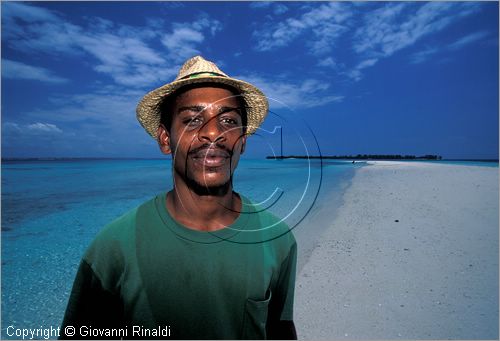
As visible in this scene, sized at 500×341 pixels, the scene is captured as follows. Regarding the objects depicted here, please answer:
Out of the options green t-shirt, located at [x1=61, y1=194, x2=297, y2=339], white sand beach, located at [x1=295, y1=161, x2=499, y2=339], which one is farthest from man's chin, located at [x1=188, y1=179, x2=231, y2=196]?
white sand beach, located at [x1=295, y1=161, x2=499, y2=339]

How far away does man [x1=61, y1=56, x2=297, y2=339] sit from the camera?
1.55 m

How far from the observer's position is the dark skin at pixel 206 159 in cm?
153

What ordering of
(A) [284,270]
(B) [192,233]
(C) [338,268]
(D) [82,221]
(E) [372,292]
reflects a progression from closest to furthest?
(B) [192,233]
(A) [284,270]
(E) [372,292]
(C) [338,268]
(D) [82,221]

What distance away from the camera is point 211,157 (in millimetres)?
1504

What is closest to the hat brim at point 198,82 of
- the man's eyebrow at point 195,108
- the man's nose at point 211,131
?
the man's eyebrow at point 195,108

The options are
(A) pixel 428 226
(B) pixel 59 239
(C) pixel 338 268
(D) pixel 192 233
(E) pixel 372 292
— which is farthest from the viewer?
(B) pixel 59 239

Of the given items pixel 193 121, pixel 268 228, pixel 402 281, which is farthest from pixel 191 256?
pixel 402 281

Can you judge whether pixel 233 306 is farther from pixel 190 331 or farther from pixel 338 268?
pixel 338 268

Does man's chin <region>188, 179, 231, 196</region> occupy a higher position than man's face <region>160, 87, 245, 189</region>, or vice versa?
man's face <region>160, 87, 245, 189</region>

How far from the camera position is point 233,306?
1.62m

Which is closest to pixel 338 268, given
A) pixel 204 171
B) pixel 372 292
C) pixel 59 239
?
pixel 372 292

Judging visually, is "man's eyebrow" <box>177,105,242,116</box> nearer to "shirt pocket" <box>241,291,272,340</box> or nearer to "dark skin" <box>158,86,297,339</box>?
"dark skin" <box>158,86,297,339</box>

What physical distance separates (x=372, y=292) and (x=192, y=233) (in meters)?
3.83

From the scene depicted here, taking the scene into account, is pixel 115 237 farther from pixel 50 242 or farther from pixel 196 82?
pixel 50 242
